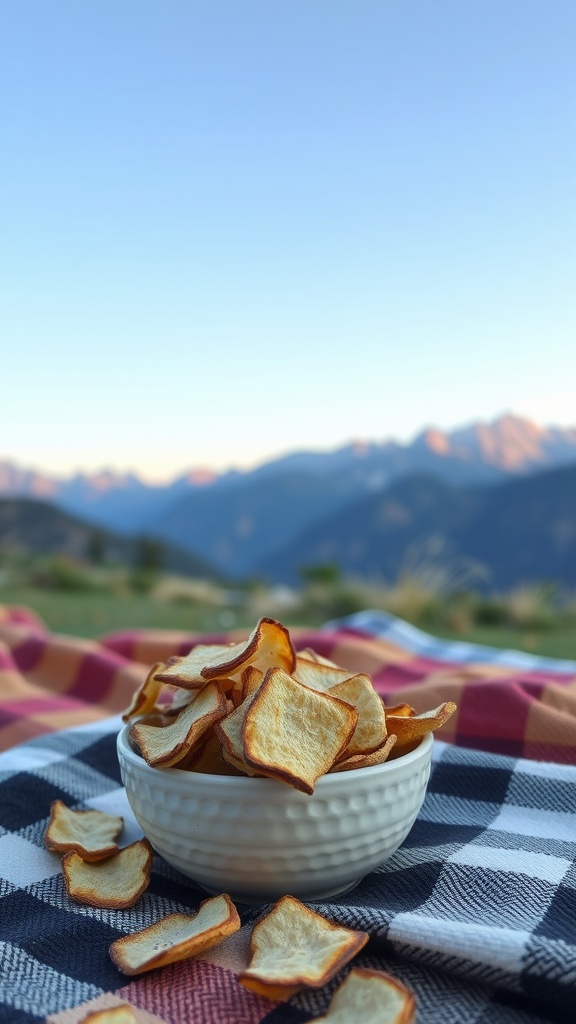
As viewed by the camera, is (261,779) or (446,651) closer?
(261,779)

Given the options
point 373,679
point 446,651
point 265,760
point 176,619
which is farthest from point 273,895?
point 176,619

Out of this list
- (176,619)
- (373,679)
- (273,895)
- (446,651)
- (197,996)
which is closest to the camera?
(197,996)

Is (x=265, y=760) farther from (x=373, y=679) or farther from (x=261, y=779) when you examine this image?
(x=373, y=679)

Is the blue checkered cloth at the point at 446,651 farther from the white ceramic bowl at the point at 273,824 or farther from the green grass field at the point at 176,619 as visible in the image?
the white ceramic bowl at the point at 273,824

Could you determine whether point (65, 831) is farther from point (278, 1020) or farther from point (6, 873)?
point (278, 1020)

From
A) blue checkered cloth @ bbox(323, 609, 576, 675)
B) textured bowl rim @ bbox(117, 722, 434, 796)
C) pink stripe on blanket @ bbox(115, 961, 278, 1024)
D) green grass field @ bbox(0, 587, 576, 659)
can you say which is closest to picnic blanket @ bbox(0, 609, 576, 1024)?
pink stripe on blanket @ bbox(115, 961, 278, 1024)

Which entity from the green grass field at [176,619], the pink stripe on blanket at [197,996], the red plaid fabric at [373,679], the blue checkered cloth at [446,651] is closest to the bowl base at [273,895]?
the pink stripe on blanket at [197,996]
